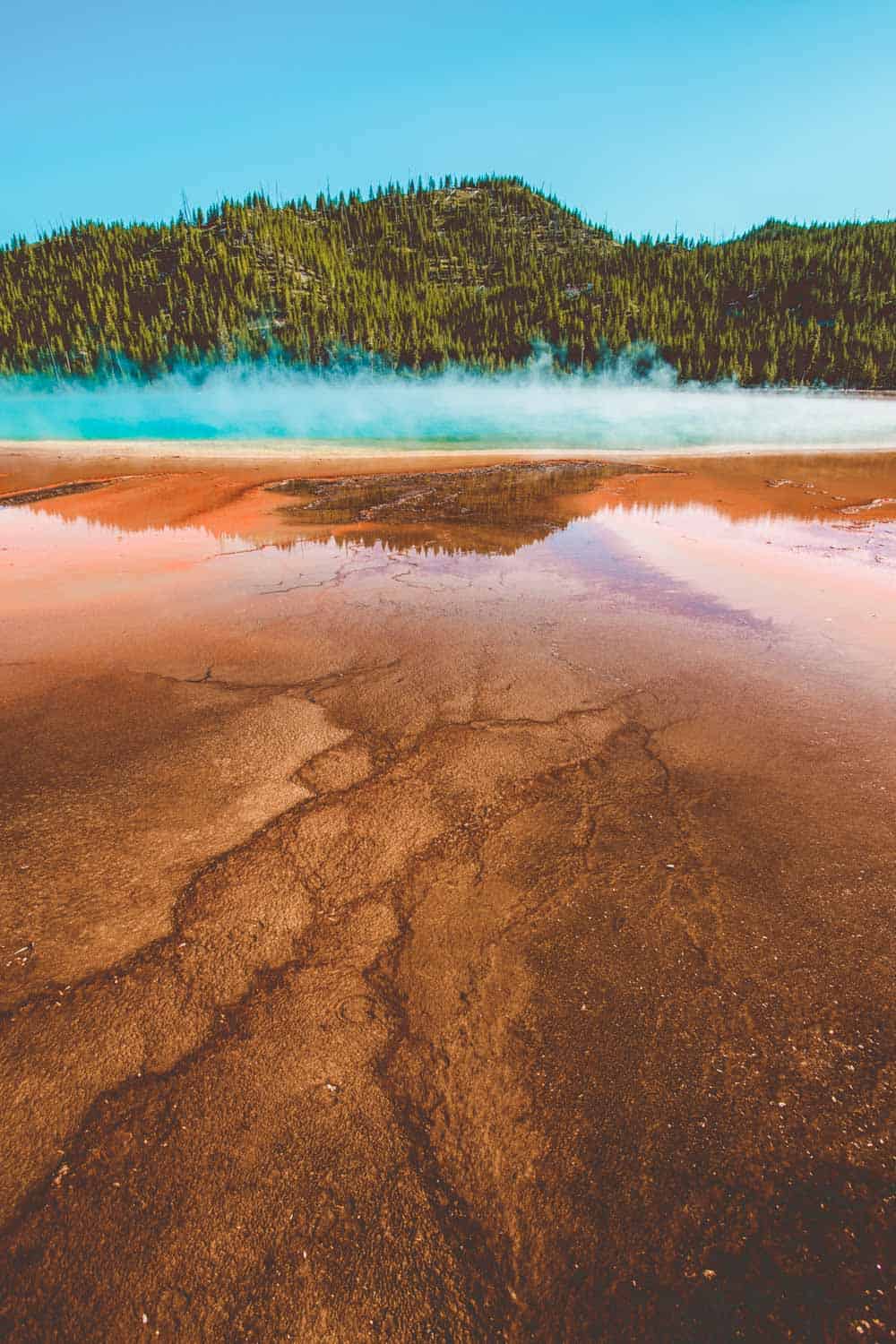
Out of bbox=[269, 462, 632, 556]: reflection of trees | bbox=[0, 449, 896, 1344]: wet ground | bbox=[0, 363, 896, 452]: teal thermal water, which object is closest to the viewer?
bbox=[0, 449, 896, 1344]: wet ground

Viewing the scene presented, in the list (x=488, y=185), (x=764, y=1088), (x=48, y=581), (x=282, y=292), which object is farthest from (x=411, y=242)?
(x=764, y=1088)

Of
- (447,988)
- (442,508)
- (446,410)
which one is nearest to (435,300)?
(446,410)

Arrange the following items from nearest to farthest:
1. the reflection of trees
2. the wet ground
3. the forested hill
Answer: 1. the wet ground
2. the reflection of trees
3. the forested hill

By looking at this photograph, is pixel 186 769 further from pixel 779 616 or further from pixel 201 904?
pixel 779 616

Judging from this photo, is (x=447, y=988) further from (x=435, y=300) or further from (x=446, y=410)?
(x=435, y=300)

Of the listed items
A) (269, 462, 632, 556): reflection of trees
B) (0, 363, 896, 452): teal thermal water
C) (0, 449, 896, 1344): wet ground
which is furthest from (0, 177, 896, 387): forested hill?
(0, 449, 896, 1344): wet ground

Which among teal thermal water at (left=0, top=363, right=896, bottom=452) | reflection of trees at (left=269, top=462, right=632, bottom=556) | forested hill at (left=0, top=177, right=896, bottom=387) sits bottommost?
reflection of trees at (left=269, top=462, right=632, bottom=556)

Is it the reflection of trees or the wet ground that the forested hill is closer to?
the reflection of trees
